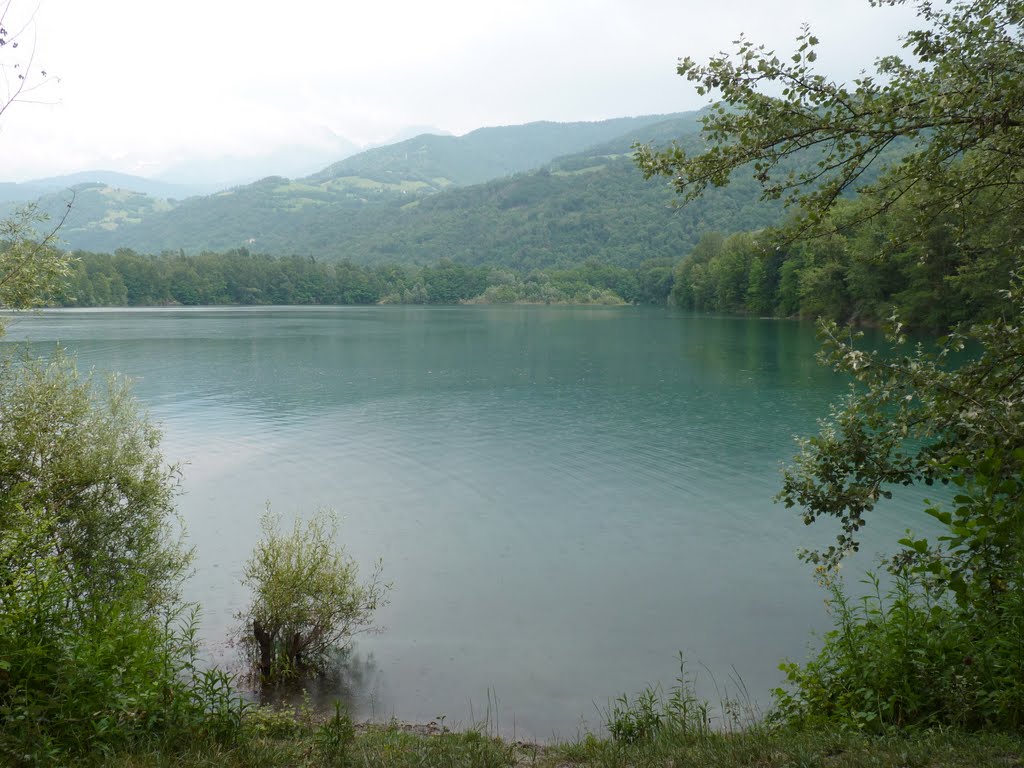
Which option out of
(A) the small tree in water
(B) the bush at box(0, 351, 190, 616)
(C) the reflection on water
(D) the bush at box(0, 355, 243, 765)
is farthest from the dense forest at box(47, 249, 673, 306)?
(C) the reflection on water

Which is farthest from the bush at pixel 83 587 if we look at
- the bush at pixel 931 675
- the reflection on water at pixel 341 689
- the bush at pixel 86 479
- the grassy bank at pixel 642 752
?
the bush at pixel 931 675

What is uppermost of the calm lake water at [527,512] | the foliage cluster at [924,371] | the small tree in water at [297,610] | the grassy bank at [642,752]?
the foliage cluster at [924,371]

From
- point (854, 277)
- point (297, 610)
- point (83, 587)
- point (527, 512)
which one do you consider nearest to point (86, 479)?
point (83, 587)

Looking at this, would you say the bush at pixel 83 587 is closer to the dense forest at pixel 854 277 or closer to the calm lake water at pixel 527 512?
the calm lake water at pixel 527 512

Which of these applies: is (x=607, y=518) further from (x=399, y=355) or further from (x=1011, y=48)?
(x=399, y=355)

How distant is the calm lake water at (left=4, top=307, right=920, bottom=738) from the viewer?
1290cm

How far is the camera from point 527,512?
21.5 meters

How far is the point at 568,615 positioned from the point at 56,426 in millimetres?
10644

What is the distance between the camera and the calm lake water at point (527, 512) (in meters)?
12.9

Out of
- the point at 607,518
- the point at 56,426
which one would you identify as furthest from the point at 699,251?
the point at 56,426

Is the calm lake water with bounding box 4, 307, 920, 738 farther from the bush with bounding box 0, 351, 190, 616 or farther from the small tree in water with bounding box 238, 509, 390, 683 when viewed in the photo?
the bush with bounding box 0, 351, 190, 616

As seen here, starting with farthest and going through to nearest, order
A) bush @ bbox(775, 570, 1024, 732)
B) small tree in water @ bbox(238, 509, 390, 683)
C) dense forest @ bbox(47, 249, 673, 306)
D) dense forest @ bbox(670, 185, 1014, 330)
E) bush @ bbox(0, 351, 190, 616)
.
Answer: dense forest @ bbox(47, 249, 673, 306) → small tree in water @ bbox(238, 509, 390, 683) → bush @ bbox(0, 351, 190, 616) → dense forest @ bbox(670, 185, 1014, 330) → bush @ bbox(775, 570, 1024, 732)

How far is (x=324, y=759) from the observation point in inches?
243

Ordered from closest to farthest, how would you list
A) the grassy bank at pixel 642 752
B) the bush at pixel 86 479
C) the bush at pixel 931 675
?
the grassy bank at pixel 642 752
the bush at pixel 931 675
the bush at pixel 86 479
